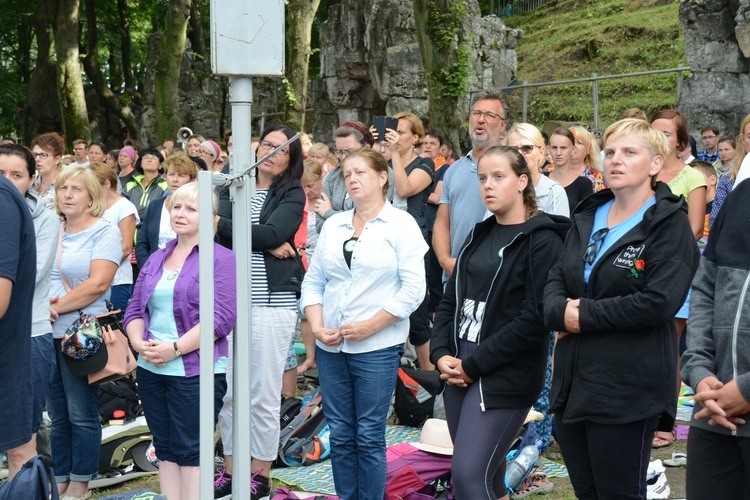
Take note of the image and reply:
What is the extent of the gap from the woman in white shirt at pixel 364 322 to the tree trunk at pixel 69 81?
18.4 m

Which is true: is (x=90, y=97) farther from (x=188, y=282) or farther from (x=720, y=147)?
(x=188, y=282)

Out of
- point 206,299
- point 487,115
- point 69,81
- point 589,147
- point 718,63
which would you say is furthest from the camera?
point 69,81

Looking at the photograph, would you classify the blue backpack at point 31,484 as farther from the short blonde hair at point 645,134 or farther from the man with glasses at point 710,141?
the man with glasses at point 710,141

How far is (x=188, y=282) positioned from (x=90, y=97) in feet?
101

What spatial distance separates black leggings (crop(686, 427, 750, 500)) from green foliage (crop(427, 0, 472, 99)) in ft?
A: 34.7

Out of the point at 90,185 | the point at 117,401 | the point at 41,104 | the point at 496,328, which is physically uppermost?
the point at 41,104

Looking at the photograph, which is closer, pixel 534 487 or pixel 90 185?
pixel 534 487

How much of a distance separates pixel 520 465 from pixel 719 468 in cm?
231

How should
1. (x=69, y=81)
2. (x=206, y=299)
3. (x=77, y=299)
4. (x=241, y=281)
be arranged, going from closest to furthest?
(x=206, y=299)
(x=241, y=281)
(x=77, y=299)
(x=69, y=81)

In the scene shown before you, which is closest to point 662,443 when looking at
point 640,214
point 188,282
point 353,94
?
point 640,214

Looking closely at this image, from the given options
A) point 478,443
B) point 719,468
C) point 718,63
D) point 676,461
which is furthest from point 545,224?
point 718,63

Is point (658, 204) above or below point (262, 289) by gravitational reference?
above

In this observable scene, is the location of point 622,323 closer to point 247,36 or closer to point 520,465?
point 247,36

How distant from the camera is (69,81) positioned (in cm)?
2198
